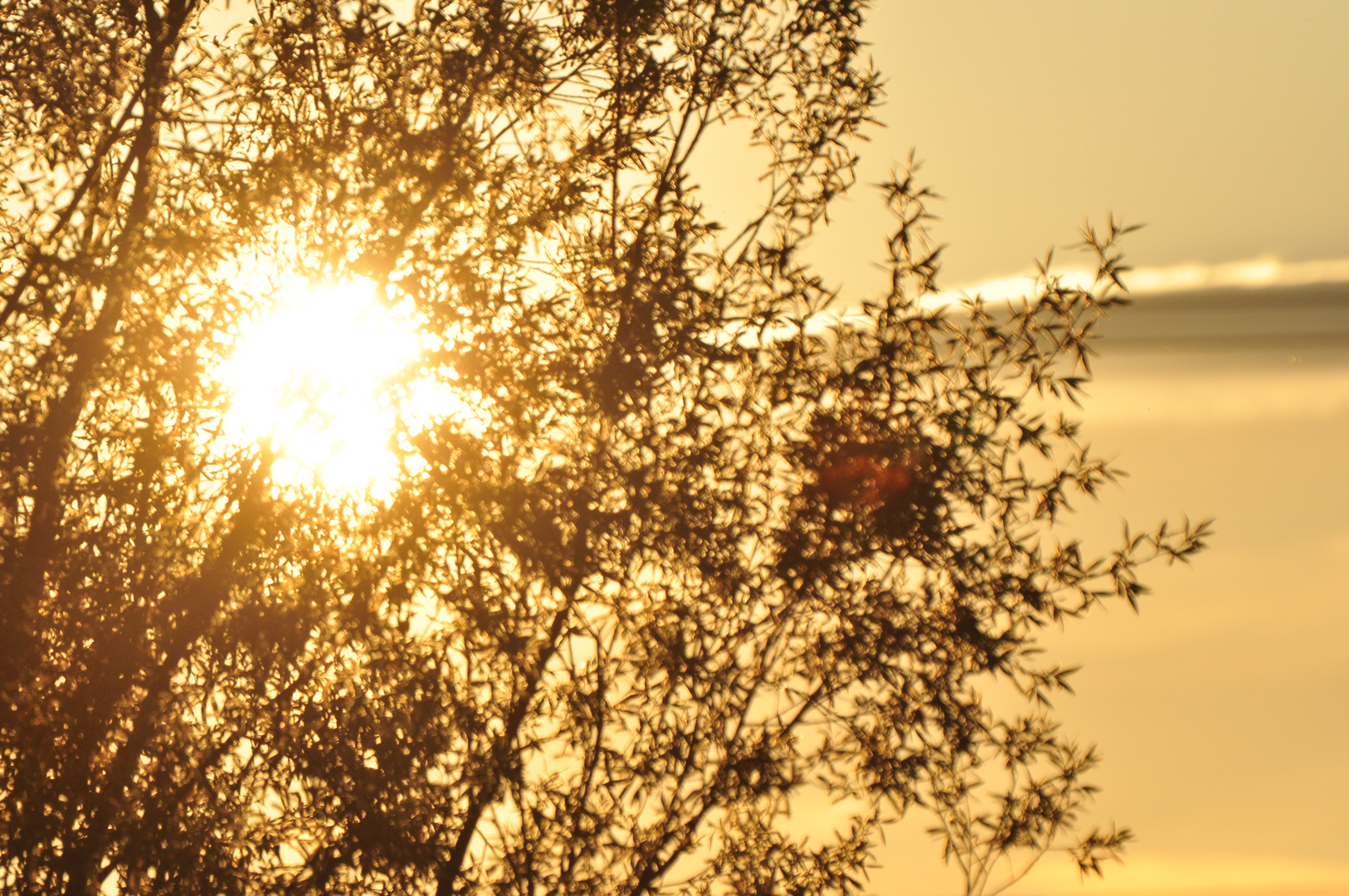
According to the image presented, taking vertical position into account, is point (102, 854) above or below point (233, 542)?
below

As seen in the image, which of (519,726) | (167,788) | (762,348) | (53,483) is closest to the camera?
(167,788)

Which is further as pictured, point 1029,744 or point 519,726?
point 1029,744

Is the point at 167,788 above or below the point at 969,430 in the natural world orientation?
below

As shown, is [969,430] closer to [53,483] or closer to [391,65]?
[391,65]

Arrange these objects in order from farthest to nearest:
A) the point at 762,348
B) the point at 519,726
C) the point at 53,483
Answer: the point at 762,348 < the point at 519,726 < the point at 53,483

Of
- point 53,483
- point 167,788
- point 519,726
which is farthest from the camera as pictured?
point 519,726

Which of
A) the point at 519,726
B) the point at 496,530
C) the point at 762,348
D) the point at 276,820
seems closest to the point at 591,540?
the point at 496,530

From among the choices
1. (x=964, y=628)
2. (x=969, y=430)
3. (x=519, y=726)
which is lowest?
(x=519, y=726)

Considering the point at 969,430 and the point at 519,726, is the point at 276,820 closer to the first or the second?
the point at 519,726

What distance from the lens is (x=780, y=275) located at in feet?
26.2

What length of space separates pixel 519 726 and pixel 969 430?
10.6 feet

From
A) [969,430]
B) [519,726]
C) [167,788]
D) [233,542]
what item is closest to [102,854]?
[167,788]

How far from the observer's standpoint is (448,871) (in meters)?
7.14

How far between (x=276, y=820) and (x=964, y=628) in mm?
4054
